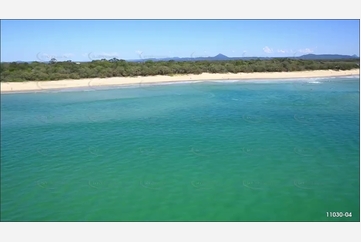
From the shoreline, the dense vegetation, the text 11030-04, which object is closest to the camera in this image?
the text 11030-04

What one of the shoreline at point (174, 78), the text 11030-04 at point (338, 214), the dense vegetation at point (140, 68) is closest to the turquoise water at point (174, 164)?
the text 11030-04 at point (338, 214)

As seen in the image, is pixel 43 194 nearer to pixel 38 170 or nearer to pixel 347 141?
pixel 38 170

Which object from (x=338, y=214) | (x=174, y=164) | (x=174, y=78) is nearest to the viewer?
(x=338, y=214)

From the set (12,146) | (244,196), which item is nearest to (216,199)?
(244,196)

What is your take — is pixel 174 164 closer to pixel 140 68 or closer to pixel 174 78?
pixel 174 78

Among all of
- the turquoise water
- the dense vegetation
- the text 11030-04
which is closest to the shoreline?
the dense vegetation

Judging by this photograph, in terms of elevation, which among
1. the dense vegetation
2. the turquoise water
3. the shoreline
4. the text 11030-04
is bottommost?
the text 11030-04

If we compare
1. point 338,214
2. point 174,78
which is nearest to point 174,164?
point 338,214

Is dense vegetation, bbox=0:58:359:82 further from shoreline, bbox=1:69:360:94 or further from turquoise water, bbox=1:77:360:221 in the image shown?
turquoise water, bbox=1:77:360:221
